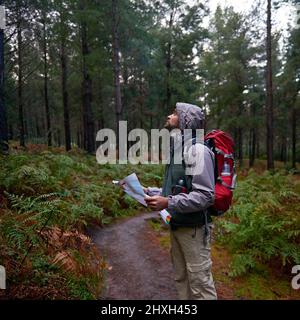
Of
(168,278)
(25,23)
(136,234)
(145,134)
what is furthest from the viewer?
(145,134)

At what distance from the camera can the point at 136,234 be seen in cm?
789

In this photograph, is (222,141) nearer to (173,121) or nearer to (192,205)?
(173,121)

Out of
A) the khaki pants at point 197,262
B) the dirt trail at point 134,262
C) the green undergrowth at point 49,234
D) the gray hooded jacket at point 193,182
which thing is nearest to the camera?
the gray hooded jacket at point 193,182

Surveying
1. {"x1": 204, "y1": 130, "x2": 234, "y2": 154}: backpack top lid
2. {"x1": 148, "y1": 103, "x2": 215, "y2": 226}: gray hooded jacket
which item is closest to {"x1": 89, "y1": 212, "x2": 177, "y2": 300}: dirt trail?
{"x1": 148, "y1": 103, "x2": 215, "y2": 226}: gray hooded jacket

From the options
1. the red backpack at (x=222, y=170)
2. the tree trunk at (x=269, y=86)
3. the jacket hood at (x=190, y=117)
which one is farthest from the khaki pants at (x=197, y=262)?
the tree trunk at (x=269, y=86)

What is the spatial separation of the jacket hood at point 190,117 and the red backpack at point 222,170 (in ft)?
0.71

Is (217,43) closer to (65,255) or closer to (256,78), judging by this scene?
(256,78)

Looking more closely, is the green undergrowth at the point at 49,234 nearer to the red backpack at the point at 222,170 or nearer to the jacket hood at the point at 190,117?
the jacket hood at the point at 190,117

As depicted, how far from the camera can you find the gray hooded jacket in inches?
127

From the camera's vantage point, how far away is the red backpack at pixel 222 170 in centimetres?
338

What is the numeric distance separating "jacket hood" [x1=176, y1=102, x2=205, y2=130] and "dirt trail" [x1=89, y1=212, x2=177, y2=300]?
9.43 feet

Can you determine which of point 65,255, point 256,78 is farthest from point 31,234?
point 256,78

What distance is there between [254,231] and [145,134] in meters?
26.4

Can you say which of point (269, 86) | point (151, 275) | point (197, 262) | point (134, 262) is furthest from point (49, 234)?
point (269, 86)
